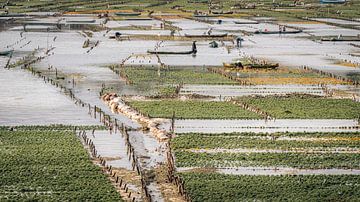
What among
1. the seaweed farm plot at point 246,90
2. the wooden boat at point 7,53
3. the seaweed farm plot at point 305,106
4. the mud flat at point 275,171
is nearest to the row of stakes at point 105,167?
the mud flat at point 275,171

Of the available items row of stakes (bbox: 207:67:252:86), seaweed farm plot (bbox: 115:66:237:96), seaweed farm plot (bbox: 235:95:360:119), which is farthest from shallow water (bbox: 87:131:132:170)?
row of stakes (bbox: 207:67:252:86)

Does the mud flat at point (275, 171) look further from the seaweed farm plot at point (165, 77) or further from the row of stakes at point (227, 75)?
the row of stakes at point (227, 75)

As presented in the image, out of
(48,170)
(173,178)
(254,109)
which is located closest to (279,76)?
(254,109)

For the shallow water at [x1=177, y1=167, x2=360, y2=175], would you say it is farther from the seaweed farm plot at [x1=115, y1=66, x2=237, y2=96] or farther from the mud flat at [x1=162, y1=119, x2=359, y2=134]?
the seaweed farm plot at [x1=115, y1=66, x2=237, y2=96]

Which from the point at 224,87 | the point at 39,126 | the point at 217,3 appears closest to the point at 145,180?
the point at 39,126

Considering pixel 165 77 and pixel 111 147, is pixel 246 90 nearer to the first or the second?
pixel 165 77

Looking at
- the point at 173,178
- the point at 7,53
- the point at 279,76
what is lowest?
the point at 279,76

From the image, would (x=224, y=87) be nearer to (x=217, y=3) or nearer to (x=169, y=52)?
(x=169, y=52)
